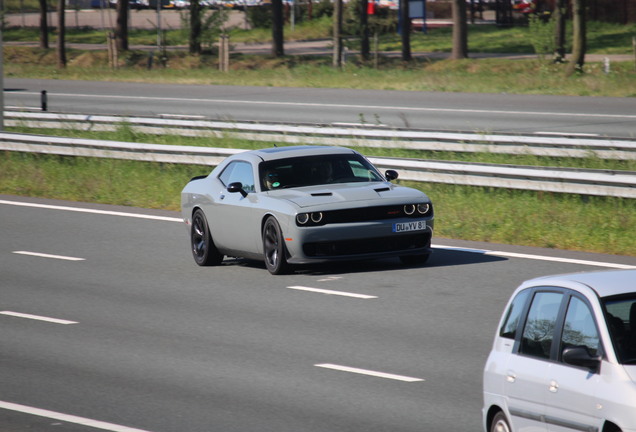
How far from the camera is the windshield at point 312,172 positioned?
14492 millimetres

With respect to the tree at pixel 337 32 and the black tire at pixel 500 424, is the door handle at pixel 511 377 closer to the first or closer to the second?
the black tire at pixel 500 424

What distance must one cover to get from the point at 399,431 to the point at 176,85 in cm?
4078

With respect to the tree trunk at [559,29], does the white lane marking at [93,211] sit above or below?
below

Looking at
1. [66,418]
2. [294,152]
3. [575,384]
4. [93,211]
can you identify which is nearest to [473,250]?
[294,152]

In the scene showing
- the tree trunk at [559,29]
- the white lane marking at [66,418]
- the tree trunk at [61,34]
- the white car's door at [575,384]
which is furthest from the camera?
the tree trunk at [61,34]

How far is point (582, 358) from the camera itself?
5828 millimetres

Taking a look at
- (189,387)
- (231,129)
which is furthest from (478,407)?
(231,129)

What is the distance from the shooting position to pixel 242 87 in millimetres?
45250

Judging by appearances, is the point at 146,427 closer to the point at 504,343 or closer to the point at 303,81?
the point at 504,343

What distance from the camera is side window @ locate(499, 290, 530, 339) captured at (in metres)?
6.77

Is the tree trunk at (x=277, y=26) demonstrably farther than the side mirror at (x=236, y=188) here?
Yes

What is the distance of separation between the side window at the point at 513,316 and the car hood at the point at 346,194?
6.66m

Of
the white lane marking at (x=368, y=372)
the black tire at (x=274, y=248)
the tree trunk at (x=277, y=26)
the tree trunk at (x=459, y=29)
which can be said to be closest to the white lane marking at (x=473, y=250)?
the black tire at (x=274, y=248)

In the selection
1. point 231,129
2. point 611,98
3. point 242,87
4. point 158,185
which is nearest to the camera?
point 158,185
